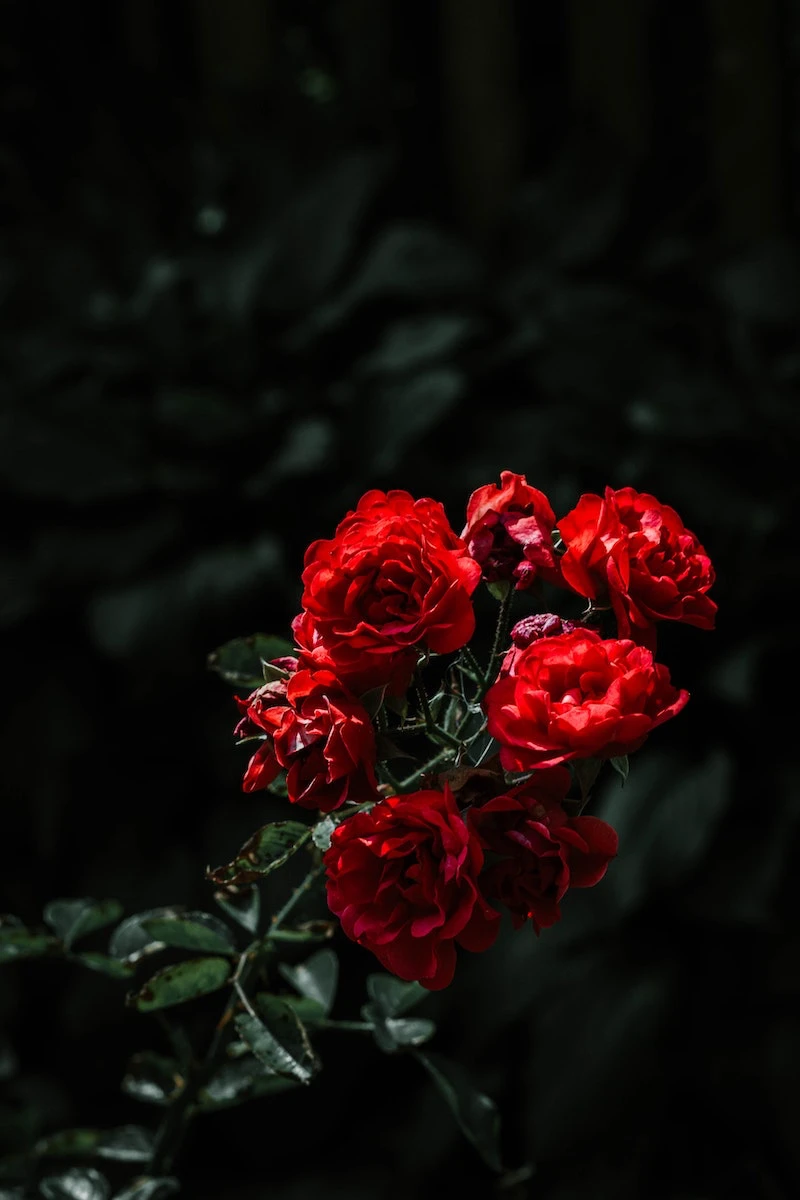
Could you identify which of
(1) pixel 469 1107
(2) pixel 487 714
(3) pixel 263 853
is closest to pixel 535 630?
(2) pixel 487 714

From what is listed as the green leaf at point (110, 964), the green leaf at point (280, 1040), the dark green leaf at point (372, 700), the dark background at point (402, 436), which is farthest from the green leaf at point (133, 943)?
the dark background at point (402, 436)

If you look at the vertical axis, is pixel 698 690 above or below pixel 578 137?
below

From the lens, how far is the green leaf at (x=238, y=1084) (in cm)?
66

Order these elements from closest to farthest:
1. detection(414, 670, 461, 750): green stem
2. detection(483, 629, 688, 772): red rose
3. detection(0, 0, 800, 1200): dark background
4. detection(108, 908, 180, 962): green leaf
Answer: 1. detection(483, 629, 688, 772): red rose
2. detection(414, 670, 461, 750): green stem
3. detection(108, 908, 180, 962): green leaf
4. detection(0, 0, 800, 1200): dark background

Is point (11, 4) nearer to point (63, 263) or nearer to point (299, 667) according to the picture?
Result: point (63, 263)

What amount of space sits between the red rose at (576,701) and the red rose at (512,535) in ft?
0.24

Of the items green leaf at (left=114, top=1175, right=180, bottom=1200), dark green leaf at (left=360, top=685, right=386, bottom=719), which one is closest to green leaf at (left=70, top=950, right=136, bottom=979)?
green leaf at (left=114, top=1175, right=180, bottom=1200)

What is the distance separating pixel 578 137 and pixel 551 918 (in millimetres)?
2060

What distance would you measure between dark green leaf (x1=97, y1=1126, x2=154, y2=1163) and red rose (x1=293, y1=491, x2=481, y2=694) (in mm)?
358

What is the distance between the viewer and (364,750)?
495mm

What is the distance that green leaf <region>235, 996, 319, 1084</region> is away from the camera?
20.9 inches

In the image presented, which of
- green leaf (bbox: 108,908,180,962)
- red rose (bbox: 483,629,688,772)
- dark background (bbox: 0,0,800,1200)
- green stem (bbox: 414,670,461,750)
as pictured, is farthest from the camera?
dark background (bbox: 0,0,800,1200)

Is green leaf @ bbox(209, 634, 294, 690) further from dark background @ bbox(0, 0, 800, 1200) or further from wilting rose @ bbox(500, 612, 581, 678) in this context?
dark background @ bbox(0, 0, 800, 1200)

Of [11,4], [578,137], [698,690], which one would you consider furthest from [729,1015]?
[11,4]
